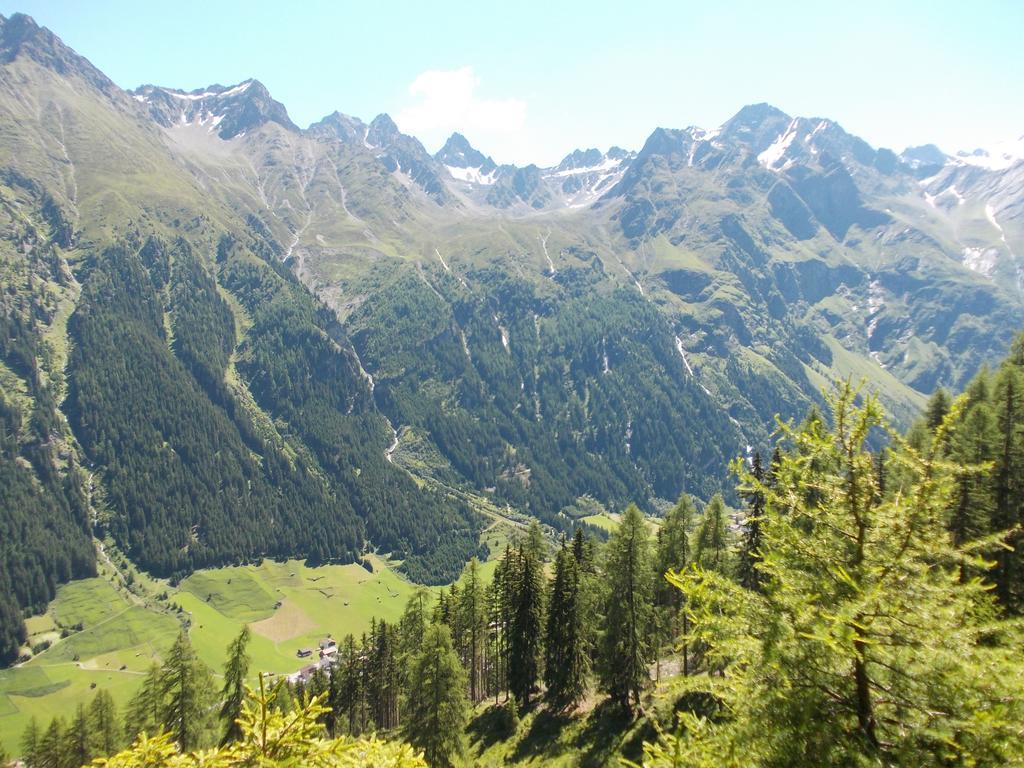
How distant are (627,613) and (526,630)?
1474 centimetres

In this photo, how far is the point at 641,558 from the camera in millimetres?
50562

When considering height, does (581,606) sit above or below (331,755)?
below

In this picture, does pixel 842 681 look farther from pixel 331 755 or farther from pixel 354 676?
pixel 354 676

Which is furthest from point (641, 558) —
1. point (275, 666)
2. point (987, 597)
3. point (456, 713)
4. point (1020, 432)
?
point (275, 666)

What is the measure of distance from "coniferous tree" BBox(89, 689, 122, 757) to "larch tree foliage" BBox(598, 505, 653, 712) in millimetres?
64571

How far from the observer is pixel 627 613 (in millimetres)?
49312

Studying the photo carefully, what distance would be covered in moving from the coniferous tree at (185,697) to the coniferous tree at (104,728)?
19.7m

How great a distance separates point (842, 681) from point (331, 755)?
→ 10145 millimetres

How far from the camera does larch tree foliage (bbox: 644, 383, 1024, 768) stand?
886 centimetres

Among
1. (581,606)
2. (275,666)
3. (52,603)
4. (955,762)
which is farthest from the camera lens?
(52,603)

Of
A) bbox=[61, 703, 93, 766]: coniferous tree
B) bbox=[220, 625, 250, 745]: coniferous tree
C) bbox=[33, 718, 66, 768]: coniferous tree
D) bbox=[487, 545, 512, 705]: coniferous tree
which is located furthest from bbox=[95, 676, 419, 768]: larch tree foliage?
bbox=[33, 718, 66, 768]: coniferous tree

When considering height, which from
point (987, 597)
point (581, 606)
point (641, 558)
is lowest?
point (581, 606)

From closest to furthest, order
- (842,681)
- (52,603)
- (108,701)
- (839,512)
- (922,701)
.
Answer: (922,701), (842,681), (839,512), (108,701), (52,603)

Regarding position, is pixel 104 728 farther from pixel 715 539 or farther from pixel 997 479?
pixel 997 479
